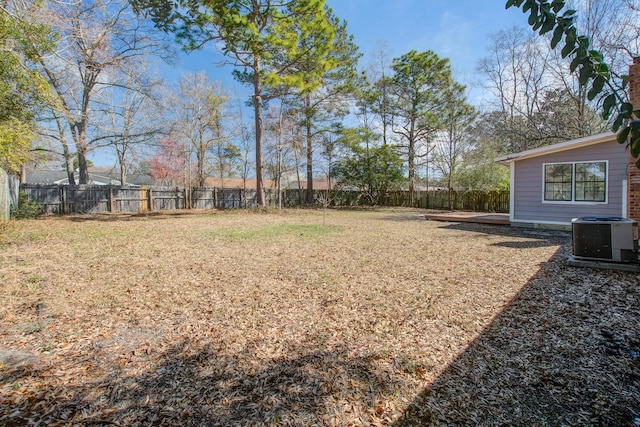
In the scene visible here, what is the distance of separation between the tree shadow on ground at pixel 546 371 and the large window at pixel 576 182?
5.83 meters

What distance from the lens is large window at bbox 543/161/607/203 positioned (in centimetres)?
757

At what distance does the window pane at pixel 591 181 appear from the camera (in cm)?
753

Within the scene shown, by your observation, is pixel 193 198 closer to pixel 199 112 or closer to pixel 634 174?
pixel 199 112

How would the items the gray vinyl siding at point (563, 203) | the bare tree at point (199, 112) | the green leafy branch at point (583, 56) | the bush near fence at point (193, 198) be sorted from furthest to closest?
1. the bare tree at point (199, 112)
2. the bush near fence at point (193, 198)
3. the gray vinyl siding at point (563, 203)
4. the green leafy branch at point (583, 56)

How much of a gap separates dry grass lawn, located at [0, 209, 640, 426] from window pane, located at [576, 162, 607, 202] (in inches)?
179

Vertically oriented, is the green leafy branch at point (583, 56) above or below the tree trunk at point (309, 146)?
below

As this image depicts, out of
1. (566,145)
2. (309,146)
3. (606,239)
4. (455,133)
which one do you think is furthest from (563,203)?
(309,146)

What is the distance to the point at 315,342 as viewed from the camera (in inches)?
97.6

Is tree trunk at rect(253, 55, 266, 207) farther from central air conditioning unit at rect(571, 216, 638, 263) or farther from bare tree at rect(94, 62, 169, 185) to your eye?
central air conditioning unit at rect(571, 216, 638, 263)

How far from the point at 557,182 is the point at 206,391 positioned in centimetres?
975

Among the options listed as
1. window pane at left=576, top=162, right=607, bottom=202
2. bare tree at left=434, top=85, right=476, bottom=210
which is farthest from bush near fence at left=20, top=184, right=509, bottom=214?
window pane at left=576, top=162, right=607, bottom=202

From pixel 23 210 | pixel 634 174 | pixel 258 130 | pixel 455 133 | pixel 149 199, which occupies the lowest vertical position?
pixel 23 210

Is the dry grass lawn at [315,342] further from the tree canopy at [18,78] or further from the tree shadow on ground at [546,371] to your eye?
the tree canopy at [18,78]

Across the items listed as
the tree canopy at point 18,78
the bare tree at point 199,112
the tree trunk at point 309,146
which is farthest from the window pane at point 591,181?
the bare tree at point 199,112
